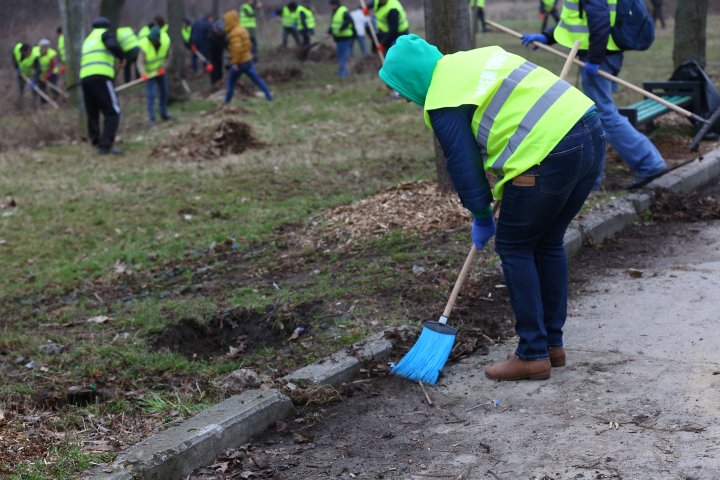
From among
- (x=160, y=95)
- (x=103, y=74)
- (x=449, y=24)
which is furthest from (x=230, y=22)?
(x=449, y=24)

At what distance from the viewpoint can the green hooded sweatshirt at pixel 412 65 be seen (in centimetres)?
423

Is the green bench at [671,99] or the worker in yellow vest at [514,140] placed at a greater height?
the worker in yellow vest at [514,140]

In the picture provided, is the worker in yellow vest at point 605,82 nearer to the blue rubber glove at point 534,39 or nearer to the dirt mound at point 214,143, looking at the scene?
the blue rubber glove at point 534,39

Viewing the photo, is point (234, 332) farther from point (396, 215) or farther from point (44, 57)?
point (44, 57)

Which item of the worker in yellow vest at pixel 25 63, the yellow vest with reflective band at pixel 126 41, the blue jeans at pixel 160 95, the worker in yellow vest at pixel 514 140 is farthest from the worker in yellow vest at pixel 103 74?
the worker in yellow vest at pixel 514 140

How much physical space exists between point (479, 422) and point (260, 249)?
3.62m

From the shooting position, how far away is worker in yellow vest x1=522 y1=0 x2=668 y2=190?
25.3ft

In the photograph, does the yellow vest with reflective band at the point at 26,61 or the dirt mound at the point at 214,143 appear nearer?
the dirt mound at the point at 214,143

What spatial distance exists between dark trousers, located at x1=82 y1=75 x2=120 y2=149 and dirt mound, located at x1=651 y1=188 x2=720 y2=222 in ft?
25.9

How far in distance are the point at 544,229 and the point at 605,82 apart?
13.2 feet

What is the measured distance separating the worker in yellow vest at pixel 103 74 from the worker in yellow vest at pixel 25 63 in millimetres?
8889

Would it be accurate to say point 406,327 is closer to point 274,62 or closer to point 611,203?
point 611,203

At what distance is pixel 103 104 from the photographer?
42.7 ft

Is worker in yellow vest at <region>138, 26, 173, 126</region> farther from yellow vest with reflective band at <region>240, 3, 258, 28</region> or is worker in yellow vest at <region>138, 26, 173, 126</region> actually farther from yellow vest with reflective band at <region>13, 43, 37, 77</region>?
yellow vest with reflective band at <region>240, 3, 258, 28</region>
